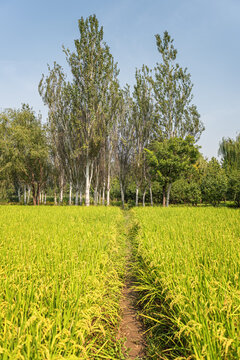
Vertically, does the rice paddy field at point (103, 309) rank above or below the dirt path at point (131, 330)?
above

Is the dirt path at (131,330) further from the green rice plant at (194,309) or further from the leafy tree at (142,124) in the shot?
the leafy tree at (142,124)

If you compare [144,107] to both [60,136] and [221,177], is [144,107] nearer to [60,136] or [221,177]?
[60,136]

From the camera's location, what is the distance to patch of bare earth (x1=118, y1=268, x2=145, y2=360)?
2262mm

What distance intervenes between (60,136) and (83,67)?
7524 millimetres

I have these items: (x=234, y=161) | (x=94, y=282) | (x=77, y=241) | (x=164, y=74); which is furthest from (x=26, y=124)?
(x=234, y=161)

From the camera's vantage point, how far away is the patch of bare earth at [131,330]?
2.26 meters

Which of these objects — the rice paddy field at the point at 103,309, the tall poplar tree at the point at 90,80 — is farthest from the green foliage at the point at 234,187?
the rice paddy field at the point at 103,309

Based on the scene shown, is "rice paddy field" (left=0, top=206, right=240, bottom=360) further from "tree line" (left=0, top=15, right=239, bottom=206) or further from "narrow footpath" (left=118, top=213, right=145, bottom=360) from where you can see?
"tree line" (left=0, top=15, right=239, bottom=206)

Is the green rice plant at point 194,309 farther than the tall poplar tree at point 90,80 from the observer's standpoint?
No

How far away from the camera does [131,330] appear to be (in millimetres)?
2674

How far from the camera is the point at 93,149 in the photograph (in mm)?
19391

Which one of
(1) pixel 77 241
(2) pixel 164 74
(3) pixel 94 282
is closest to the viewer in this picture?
(3) pixel 94 282

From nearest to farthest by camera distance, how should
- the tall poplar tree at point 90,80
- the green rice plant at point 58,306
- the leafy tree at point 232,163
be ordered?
1. the green rice plant at point 58,306
2. the tall poplar tree at point 90,80
3. the leafy tree at point 232,163

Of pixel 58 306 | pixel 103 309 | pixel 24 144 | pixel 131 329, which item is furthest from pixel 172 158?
pixel 58 306
